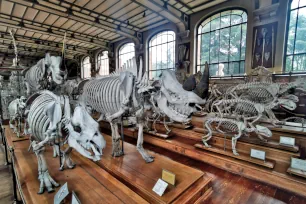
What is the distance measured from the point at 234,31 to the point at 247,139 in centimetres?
781

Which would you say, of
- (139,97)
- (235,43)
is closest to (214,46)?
(235,43)

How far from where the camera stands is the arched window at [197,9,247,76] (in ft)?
30.3

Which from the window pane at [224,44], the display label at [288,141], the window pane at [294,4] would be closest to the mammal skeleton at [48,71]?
the display label at [288,141]

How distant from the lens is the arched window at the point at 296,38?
292 inches

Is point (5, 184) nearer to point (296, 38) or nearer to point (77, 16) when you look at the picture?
point (77, 16)

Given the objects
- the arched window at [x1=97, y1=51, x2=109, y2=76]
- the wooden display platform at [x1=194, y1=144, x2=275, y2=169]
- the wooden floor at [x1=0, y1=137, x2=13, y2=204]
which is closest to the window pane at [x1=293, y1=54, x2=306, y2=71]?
the wooden display platform at [x1=194, y1=144, x2=275, y2=169]

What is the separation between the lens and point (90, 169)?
283 centimetres

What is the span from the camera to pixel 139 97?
2916 mm

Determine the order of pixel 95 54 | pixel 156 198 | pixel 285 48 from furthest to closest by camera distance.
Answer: pixel 95 54 → pixel 285 48 → pixel 156 198

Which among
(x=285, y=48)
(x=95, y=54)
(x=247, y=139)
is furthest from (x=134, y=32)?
(x=247, y=139)

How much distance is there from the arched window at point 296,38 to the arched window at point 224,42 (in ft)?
6.35

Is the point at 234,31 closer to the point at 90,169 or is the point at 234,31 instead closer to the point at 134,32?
the point at 134,32

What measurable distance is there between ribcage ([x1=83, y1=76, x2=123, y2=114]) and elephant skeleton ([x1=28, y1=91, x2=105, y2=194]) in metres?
1.20

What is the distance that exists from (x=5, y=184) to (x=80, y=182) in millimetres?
2016
